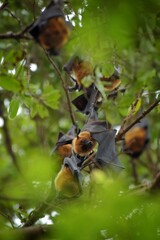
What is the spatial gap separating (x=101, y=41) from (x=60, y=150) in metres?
0.93

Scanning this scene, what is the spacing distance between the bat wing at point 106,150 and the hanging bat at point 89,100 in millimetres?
201

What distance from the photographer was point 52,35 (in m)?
2.01

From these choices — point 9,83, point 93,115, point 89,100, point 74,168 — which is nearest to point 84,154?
point 74,168

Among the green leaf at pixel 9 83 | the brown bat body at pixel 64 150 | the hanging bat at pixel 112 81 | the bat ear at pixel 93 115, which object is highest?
the green leaf at pixel 9 83

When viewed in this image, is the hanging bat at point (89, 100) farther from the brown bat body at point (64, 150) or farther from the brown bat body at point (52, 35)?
the brown bat body at point (52, 35)

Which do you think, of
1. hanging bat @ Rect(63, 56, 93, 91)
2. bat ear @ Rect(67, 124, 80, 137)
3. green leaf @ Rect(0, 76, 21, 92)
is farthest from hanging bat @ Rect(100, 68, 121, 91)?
green leaf @ Rect(0, 76, 21, 92)

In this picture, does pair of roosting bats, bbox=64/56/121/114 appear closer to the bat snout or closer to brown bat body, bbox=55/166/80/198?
the bat snout

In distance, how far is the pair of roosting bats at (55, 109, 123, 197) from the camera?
2.39m

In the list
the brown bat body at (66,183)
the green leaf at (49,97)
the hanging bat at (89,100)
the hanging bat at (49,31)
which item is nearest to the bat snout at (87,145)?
the brown bat body at (66,183)

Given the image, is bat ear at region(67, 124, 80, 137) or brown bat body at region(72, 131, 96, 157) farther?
bat ear at region(67, 124, 80, 137)

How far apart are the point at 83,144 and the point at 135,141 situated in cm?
30

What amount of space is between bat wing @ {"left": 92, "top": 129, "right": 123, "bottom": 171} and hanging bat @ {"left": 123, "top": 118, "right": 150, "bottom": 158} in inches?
3.2

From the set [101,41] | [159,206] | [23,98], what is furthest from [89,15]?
[159,206]

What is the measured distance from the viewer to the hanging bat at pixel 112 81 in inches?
98.8
